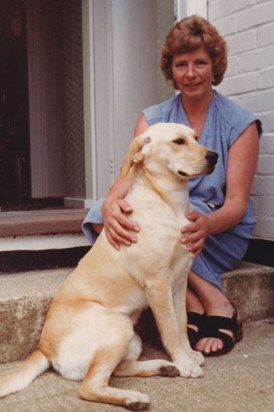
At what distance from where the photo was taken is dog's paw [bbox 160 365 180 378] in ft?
6.70

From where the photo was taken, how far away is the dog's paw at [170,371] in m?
2.04

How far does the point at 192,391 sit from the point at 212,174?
106cm

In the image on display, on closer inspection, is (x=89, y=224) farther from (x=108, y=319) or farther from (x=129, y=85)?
(x=129, y=85)

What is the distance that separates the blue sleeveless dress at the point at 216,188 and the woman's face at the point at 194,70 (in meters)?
0.15

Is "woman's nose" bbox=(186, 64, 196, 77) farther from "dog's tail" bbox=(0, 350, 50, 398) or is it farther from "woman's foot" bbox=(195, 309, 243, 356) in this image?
"dog's tail" bbox=(0, 350, 50, 398)

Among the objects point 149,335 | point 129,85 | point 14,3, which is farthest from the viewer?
point 14,3

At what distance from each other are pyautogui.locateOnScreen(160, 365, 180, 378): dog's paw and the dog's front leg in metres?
0.01

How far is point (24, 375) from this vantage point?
1.90 m

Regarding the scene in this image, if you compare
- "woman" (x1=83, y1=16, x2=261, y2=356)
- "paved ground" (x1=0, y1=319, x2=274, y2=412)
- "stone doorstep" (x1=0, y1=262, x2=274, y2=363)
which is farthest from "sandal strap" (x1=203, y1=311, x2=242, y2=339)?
"stone doorstep" (x1=0, y1=262, x2=274, y2=363)

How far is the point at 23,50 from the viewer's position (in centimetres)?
586

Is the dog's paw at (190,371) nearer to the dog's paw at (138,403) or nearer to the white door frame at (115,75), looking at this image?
the dog's paw at (138,403)

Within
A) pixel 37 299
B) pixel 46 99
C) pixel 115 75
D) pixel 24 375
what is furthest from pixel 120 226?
pixel 46 99

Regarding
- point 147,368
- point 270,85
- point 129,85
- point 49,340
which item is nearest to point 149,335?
point 147,368

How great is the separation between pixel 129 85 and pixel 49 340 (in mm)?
2453
